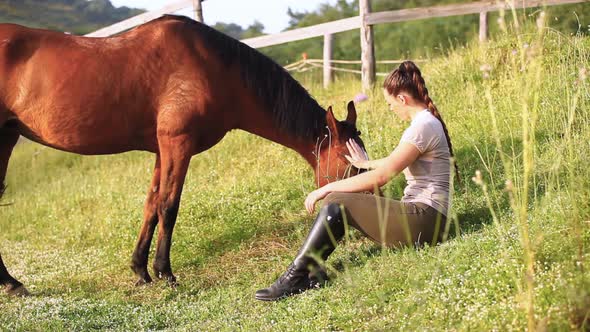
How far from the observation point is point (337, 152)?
5570 mm

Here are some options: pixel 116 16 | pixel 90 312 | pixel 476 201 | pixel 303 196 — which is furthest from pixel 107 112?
pixel 116 16

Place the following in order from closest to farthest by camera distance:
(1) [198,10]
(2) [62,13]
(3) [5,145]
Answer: (3) [5,145]
(1) [198,10]
(2) [62,13]

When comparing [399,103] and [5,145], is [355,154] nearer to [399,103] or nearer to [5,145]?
[399,103]

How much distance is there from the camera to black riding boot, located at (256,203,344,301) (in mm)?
4414

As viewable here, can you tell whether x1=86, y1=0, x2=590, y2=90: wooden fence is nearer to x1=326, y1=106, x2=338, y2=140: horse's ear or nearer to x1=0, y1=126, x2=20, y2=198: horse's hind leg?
x1=326, y1=106, x2=338, y2=140: horse's ear

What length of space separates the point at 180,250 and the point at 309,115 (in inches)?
76.9

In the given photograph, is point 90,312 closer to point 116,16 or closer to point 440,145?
point 440,145

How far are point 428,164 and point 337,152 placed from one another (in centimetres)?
108

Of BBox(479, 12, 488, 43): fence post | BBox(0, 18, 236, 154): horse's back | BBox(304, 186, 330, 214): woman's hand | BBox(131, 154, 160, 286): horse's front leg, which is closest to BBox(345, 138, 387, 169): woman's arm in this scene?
BBox(304, 186, 330, 214): woman's hand

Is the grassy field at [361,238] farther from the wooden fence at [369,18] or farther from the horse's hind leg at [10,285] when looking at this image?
the wooden fence at [369,18]

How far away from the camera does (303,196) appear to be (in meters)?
7.23

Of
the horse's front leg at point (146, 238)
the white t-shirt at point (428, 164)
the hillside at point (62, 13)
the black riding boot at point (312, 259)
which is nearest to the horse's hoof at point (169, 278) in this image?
the horse's front leg at point (146, 238)

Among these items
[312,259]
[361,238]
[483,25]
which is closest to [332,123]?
[361,238]

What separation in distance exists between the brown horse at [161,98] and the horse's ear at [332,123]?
2 cm
